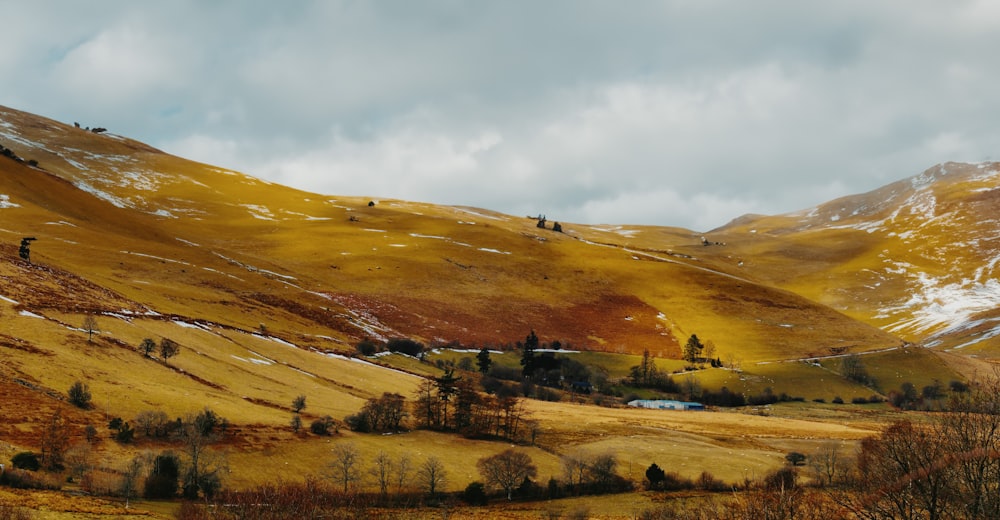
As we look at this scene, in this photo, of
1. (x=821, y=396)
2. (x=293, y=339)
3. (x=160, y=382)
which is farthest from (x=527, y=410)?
(x=821, y=396)

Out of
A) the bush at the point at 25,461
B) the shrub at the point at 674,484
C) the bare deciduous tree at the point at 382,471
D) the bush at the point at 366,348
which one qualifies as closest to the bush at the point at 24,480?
the bush at the point at 25,461

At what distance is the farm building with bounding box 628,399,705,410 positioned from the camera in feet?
469

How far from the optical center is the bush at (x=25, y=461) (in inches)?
1982

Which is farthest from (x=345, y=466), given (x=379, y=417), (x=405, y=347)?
(x=405, y=347)

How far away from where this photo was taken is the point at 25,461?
50.7 metres

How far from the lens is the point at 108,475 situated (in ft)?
177

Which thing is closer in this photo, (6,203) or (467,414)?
(467,414)

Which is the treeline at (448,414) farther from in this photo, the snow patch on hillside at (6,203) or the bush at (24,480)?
the snow patch on hillside at (6,203)

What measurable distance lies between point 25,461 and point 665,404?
117174mm

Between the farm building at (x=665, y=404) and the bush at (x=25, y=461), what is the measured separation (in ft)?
360

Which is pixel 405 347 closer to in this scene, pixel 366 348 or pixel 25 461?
pixel 366 348

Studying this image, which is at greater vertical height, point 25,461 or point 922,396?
point 922,396

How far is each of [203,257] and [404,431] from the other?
118 meters

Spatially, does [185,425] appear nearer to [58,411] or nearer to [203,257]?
[58,411]
